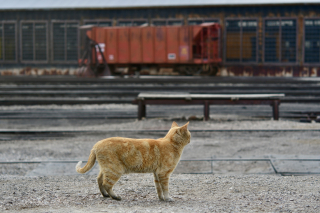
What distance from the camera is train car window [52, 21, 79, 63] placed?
105 feet

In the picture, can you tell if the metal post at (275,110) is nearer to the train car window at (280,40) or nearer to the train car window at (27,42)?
the train car window at (280,40)

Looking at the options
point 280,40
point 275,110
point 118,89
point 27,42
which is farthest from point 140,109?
point 27,42

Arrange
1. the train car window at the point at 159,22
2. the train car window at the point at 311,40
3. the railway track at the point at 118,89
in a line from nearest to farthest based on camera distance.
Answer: the railway track at the point at 118,89
the train car window at the point at 311,40
the train car window at the point at 159,22

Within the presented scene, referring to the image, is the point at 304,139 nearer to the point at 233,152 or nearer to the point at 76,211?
the point at 233,152

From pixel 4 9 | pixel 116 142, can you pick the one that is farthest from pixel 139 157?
pixel 4 9

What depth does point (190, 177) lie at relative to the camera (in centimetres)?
692

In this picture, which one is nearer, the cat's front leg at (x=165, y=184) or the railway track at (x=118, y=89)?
the cat's front leg at (x=165, y=184)

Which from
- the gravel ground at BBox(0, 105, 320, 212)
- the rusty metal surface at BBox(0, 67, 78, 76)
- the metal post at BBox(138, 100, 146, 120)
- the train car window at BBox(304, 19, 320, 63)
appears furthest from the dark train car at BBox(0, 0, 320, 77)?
the gravel ground at BBox(0, 105, 320, 212)

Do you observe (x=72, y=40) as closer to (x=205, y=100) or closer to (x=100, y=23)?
(x=100, y=23)

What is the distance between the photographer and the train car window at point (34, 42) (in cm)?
3256

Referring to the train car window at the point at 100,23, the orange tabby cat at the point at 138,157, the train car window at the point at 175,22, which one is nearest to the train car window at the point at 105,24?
the train car window at the point at 100,23

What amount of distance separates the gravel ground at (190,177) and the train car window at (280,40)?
1691 centimetres

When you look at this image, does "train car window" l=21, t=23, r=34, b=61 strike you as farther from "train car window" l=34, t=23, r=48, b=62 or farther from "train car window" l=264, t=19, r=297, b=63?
"train car window" l=264, t=19, r=297, b=63

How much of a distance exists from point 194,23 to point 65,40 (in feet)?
29.4
